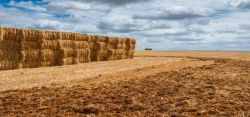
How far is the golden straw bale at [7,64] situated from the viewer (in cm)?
1328

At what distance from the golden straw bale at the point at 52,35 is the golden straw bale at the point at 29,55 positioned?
1.39 meters

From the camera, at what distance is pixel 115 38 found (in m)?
24.1

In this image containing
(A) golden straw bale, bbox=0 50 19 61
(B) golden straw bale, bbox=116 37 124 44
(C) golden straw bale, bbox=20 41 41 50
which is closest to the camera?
(A) golden straw bale, bbox=0 50 19 61

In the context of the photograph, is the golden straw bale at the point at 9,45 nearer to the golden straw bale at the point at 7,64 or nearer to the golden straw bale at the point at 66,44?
the golden straw bale at the point at 7,64

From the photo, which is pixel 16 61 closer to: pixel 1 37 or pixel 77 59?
pixel 1 37

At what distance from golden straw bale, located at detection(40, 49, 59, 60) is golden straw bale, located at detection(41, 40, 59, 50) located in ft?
0.81

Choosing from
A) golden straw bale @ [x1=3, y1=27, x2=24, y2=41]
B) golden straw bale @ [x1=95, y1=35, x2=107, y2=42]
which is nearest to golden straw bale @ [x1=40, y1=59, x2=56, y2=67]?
golden straw bale @ [x1=3, y1=27, x2=24, y2=41]

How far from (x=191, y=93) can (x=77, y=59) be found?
1310 centimetres

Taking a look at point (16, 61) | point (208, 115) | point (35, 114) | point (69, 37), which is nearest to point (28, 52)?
point (16, 61)

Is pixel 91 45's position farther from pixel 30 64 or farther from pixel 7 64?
pixel 7 64

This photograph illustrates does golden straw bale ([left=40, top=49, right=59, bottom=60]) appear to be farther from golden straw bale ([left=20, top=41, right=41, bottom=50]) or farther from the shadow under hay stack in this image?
golden straw bale ([left=20, top=41, right=41, bottom=50])

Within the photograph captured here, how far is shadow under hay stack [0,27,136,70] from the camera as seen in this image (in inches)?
542

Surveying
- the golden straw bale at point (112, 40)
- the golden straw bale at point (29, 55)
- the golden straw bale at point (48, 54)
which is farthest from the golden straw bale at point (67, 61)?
the golden straw bale at point (112, 40)

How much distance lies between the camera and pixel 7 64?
44.4 feet
